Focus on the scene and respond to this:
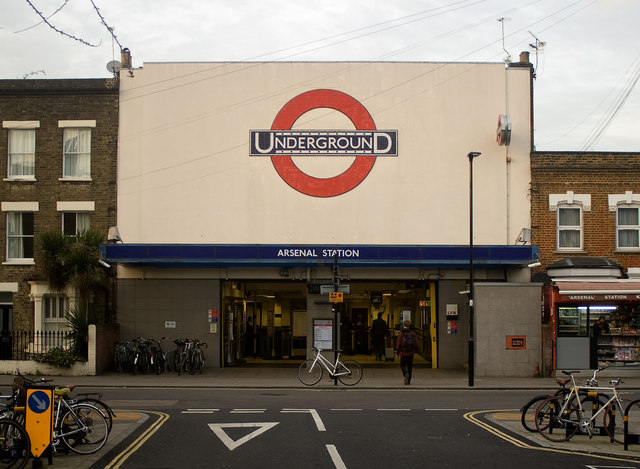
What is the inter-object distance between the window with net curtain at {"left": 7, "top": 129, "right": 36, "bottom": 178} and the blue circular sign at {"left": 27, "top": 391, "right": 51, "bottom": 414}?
1852 centimetres

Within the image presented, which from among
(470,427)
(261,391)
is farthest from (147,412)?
(470,427)

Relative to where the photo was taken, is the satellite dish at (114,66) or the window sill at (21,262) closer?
the window sill at (21,262)

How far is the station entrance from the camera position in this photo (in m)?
28.0

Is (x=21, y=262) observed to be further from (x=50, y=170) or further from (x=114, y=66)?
(x=114, y=66)

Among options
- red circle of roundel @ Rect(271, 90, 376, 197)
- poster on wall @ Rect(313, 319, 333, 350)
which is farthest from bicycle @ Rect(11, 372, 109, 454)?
red circle of roundel @ Rect(271, 90, 376, 197)

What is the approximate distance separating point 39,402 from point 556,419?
8.27m

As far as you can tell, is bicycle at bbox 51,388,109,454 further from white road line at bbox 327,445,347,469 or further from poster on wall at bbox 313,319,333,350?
poster on wall at bbox 313,319,333,350

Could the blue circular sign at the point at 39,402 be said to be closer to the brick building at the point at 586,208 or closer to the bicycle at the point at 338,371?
the bicycle at the point at 338,371

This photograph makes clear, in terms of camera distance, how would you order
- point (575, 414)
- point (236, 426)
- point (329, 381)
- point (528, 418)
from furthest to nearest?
A: point (329, 381)
point (236, 426)
point (528, 418)
point (575, 414)

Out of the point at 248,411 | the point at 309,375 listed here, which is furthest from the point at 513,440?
the point at 309,375

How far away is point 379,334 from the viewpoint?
94.8 feet

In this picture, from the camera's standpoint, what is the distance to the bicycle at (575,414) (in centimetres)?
1227

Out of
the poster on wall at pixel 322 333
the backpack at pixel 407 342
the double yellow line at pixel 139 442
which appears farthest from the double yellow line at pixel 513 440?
the poster on wall at pixel 322 333

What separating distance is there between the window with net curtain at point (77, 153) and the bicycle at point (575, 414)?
1957cm
